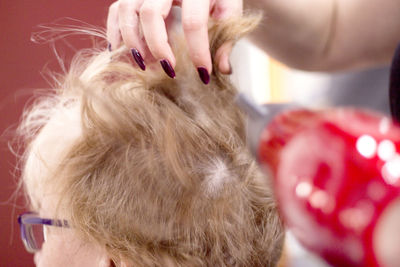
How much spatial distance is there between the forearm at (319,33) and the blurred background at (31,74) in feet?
0.09

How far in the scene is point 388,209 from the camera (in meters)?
0.24

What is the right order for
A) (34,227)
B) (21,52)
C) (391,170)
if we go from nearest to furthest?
(391,170) → (34,227) → (21,52)

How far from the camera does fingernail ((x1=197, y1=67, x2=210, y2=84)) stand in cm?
51

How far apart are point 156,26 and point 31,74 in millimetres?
828

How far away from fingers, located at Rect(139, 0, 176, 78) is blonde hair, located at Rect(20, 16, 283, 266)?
0.25 ft

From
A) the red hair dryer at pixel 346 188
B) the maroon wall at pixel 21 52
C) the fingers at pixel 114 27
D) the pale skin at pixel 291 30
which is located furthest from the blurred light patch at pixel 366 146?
the maroon wall at pixel 21 52

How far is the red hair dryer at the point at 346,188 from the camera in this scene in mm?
238

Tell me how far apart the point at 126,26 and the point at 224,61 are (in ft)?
0.44

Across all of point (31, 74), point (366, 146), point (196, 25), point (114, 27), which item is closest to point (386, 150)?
point (366, 146)

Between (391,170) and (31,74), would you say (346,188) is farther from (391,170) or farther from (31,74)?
(31,74)

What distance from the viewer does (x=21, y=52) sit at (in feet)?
3.75

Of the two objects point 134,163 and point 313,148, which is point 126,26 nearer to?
point 134,163

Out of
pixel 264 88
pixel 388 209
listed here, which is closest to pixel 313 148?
pixel 388 209

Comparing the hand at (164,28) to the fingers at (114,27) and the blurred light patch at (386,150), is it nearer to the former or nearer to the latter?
the fingers at (114,27)
